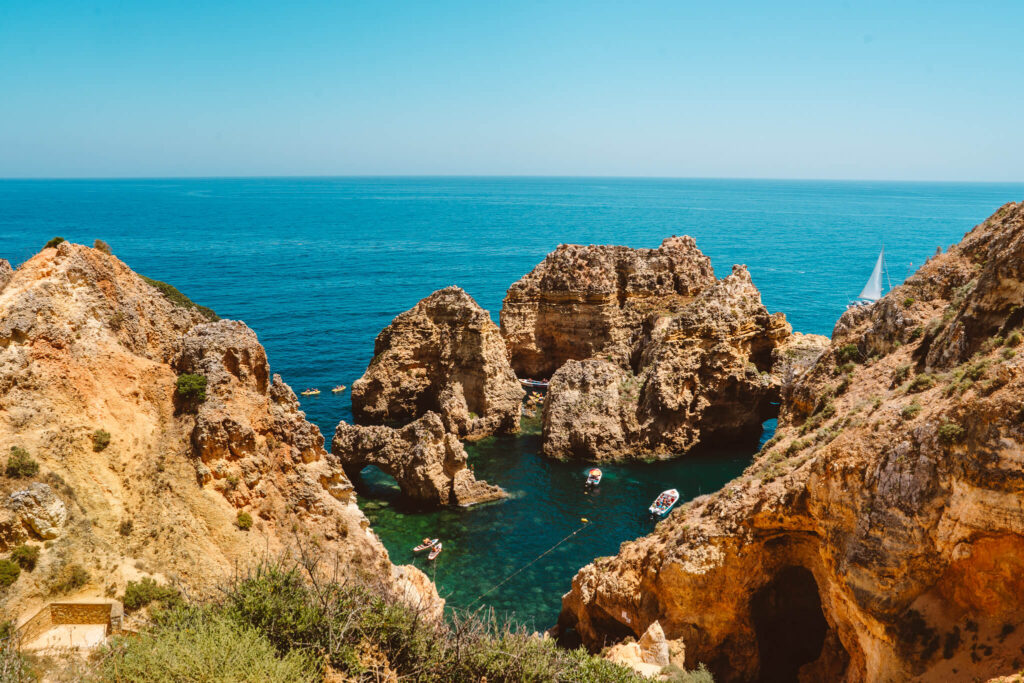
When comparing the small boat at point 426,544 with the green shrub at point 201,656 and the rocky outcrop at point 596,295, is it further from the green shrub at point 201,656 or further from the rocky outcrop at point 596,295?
the rocky outcrop at point 596,295

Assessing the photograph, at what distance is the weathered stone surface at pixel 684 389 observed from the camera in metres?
47.7

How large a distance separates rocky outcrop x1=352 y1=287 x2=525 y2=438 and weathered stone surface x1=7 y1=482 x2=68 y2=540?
32020mm

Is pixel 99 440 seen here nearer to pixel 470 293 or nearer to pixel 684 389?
pixel 684 389

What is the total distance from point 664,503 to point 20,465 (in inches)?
1315

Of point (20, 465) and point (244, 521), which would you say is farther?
point (244, 521)

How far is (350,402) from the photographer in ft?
195

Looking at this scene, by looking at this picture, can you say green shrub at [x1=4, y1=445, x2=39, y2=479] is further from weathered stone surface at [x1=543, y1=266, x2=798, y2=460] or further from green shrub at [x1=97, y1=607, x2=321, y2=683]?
weathered stone surface at [x1=543, y1=266, x2=798, y2=460]

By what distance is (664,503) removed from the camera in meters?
41.0

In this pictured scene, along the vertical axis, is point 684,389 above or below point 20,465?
below

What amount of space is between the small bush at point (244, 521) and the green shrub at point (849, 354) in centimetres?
2558

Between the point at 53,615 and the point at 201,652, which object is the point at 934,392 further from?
the point at 53,615

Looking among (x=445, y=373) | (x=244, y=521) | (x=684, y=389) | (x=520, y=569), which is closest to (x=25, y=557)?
(x=244, y=521)

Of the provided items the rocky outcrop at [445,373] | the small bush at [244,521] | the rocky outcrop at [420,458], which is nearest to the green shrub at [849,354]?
the rocky outcrop at [420,458]

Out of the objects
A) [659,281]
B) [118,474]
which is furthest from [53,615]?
[659,281]
